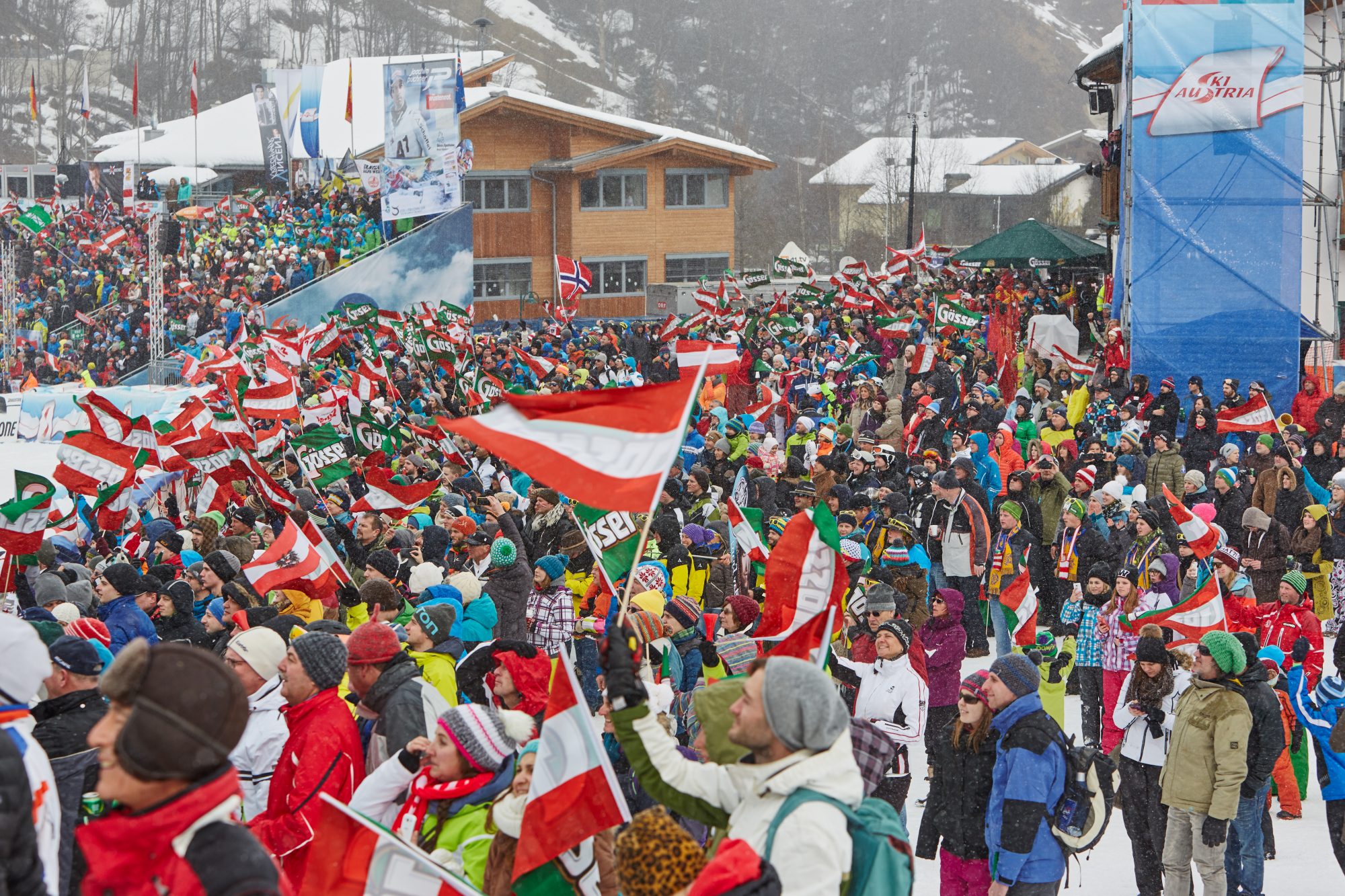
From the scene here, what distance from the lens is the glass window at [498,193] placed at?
4078 centimetres

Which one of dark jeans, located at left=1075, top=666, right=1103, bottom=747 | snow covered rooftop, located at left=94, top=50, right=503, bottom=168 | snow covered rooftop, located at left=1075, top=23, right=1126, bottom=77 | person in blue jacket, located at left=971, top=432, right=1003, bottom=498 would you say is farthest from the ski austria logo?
snow covered rooftop, located at left=94, top=50, right=503, bottom=168

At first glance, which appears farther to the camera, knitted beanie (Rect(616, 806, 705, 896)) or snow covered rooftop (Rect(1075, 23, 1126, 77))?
snow covered rooftop (Rect(1075, 23, 1126, 77))

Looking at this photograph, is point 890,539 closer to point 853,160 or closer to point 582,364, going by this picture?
point 582,364

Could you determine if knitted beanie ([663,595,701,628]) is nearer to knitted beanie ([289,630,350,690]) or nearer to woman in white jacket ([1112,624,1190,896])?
woman in white jacket ([1112,624,1190,896])

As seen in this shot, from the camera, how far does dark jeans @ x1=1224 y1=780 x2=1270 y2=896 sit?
638cm

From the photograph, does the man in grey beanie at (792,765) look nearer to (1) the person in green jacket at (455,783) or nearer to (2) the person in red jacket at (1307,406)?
(1) the person in green jacket at (455,783)

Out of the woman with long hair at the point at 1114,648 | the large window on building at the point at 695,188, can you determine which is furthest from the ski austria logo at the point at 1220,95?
the large window on building at the point at 695,188

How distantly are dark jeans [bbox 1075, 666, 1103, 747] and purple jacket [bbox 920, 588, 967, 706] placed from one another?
81cm

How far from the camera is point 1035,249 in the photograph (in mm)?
27969

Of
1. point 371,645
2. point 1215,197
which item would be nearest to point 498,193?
point 1215,197

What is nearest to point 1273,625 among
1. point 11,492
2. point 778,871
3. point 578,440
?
point 578,440

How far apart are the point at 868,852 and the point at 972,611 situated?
7681mm

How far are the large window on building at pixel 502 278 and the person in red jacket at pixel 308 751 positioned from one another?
36.4 m

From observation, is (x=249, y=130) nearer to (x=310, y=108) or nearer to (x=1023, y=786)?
(x=310, y=108)
